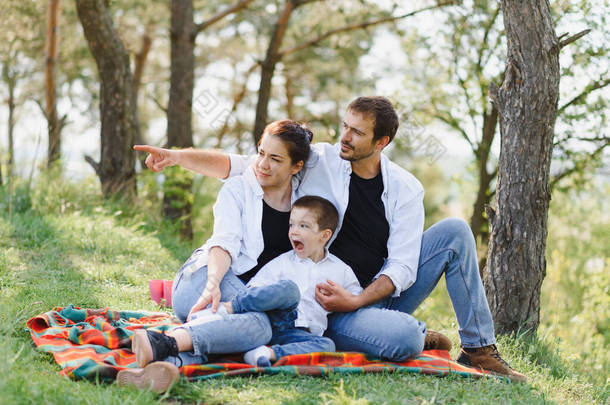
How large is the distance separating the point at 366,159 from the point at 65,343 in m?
1.77

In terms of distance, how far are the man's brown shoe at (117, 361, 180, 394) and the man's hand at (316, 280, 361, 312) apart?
2.77 ft

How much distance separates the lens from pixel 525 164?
4066mm

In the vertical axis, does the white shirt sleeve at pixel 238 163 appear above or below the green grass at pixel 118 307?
above

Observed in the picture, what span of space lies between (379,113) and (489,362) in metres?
1.40

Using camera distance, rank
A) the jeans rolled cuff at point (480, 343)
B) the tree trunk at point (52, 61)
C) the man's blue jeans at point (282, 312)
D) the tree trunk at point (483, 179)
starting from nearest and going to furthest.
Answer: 1. the man's blue jeans at point (282, 312)
2. the jeans rolled cuff at point (480, 343)
3. the tree trunk at point (483, 179)
4. the tree trunk at point (52, 61)

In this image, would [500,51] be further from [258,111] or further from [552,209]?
[258,111]

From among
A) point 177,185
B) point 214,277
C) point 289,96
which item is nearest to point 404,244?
point 214,277

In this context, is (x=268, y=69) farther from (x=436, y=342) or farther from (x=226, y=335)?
(x=226, y=335)

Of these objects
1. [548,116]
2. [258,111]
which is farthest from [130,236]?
[258,111]

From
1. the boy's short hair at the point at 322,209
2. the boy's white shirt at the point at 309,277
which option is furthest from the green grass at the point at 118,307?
the boy's short hair at the point at 322,209

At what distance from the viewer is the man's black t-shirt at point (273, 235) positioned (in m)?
3.29

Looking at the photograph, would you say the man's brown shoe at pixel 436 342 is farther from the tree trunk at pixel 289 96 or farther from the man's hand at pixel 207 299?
the tree trunk at pixel 289 96

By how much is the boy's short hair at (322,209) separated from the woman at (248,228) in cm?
18

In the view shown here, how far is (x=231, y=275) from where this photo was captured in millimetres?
3180
